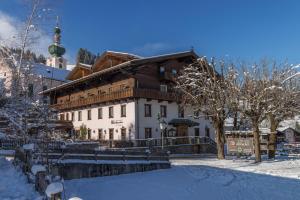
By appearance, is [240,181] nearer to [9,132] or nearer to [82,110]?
[9,132]

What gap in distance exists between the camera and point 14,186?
1083 centimetres

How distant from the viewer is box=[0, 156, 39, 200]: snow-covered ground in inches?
368

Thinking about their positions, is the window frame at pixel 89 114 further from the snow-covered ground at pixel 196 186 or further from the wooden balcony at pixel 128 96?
the snow-covered ground at pixel 196 186

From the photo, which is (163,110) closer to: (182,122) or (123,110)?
(182,122)

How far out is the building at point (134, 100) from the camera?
37.8 meters

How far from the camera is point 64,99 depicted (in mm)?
52062

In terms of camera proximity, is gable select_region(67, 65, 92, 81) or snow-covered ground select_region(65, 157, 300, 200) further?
gable select_region(67, 65, 92, 81)

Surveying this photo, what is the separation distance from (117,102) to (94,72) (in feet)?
22.5

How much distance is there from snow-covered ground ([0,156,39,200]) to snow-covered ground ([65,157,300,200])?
163 centimetres

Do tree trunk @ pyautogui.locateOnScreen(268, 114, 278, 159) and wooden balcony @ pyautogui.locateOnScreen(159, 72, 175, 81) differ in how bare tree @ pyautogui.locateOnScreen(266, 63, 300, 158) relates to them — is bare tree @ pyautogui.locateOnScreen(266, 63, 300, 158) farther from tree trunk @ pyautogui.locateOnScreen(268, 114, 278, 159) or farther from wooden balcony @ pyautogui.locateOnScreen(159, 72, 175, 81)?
wooden balcony @ pyautogui.locateOnScreen(159, 72, 175, 81)

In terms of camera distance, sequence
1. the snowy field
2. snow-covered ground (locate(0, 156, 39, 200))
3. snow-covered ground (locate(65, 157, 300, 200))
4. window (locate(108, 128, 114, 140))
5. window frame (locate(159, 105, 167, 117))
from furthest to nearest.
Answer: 1. window (locate(108, 128, 114, 140))
2. window frame (locate(159, 105, 167, 117))
3. snow-covered ground (locate(65, 157, 300, 200))
4. the snowy field
5. snow-covered ground (locate(0, 156, 39, 200))

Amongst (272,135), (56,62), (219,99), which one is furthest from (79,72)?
(56,62)

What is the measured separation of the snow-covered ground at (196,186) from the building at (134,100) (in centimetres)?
1742

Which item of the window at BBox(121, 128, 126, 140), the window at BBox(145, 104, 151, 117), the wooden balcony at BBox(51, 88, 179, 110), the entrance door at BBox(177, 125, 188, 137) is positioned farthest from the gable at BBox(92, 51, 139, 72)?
the entrance door at BBox(177, 125, 188, 137)
